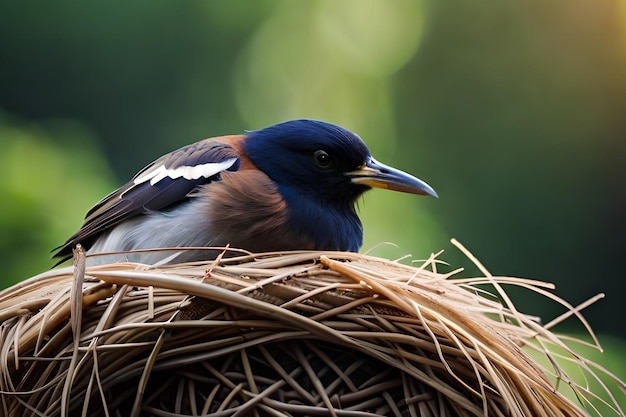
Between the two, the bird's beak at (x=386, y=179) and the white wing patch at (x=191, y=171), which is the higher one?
the white wing patch at (x=191, y=171)

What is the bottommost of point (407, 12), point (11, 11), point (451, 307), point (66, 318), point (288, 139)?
point (451, 307)

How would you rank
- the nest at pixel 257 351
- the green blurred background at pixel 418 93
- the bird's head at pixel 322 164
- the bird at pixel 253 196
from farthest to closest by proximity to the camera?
the green blurred background at pixel 418 93, the bird's head at pixel 322 164, the bird at pixel 253 196, the nest at pixel 257 351

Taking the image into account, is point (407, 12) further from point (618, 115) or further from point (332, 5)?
point (618, 115)

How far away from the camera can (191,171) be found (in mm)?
1527

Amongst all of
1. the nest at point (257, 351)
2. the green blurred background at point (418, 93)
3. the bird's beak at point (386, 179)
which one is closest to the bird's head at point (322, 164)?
the bird's beak at point (386, 179)

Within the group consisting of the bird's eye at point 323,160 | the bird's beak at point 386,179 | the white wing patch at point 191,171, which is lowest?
the bird's beak at point 386,179

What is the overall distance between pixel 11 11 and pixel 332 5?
1414 mm

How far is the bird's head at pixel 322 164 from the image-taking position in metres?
1.54

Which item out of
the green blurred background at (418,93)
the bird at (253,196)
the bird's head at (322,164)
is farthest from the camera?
the green blurred background at (418,93)

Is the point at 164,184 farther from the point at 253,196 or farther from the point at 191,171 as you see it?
the point at 253,196

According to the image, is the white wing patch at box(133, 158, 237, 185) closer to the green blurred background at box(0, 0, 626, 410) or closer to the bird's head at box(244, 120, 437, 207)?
the bird's head at box(244, 120, 437, 207)

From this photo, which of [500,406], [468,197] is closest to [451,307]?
[500,406]

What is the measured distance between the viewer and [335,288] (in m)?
0.96

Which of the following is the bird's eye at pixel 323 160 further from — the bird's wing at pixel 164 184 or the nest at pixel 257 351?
the nest at pixel 257 351
